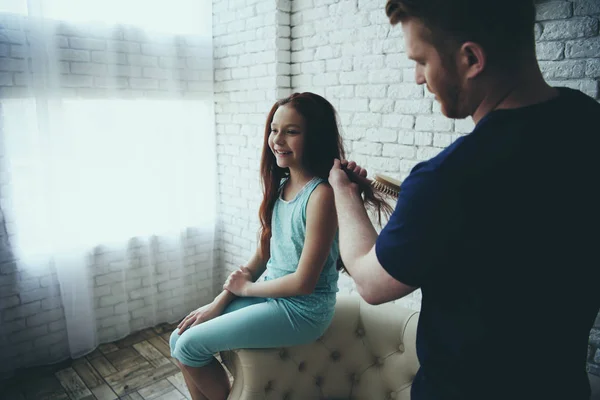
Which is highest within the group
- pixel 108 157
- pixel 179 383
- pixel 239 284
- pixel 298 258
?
pixel 108 157

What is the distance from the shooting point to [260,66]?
3.09 metres

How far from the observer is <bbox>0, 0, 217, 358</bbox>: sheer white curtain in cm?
263

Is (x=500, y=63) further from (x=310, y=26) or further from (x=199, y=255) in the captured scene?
(x=199, y=255)

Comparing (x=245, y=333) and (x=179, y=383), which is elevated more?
(x=245, y=333)

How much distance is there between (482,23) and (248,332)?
1281mm

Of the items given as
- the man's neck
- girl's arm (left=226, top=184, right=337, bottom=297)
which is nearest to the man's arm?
the man's neck

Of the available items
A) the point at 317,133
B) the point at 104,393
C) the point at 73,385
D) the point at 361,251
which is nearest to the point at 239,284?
the point at 317,133

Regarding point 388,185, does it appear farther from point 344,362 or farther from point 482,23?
point 344,362

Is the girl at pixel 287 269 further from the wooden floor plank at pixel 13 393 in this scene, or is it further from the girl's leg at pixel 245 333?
the wooden floor plank at pixel 13 393

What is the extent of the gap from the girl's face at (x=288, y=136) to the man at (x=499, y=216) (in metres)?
0.94

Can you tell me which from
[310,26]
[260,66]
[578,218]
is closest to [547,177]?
[578,218]

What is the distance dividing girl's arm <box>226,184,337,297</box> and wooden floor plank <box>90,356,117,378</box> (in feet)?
5.93

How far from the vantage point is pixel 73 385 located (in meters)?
2.71

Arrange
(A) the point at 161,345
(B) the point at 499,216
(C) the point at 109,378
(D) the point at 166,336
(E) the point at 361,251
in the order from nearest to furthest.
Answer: (B) the point at 499,216 < (E) the point at 361,251 < (C) the point at 109,378 < (A) the point at 161,345 < (D) the point at 166,336
